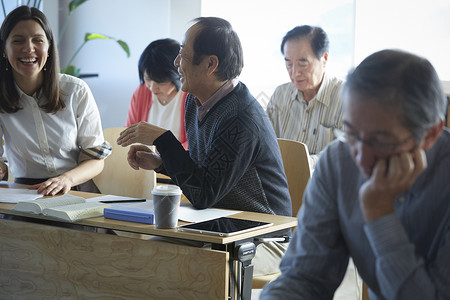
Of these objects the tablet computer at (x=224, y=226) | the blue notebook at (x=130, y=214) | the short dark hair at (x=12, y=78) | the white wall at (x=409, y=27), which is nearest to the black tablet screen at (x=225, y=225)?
the tablet computer at (x=224, y=226)

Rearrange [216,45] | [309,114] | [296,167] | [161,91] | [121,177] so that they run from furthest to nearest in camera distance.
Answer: [161,91]
[309,114]
[121,177]
[296,167]
[216,45]

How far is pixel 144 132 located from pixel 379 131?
1.13 metres

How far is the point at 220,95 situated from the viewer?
198 centimetres

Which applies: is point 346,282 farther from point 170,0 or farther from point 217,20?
point 170,0

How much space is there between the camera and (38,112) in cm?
244

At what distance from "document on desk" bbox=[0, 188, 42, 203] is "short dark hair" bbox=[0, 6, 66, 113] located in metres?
0.42

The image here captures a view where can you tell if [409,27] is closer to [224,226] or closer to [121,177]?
[121,177]

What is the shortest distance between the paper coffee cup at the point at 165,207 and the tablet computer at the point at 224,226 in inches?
1.3

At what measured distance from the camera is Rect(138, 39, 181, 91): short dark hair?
3.47 meters

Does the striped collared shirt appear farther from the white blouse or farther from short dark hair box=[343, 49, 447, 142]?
short dark hair box=[343, 49, 447, 142]

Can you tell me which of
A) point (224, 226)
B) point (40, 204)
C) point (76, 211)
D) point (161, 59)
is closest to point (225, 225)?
point (224, 226)

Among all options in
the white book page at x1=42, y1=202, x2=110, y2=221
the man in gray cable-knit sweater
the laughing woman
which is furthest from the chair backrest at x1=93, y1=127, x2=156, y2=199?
the white book page at x1=42, y1=202, x2=110, y2=221

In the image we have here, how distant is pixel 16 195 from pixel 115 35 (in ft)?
9.79

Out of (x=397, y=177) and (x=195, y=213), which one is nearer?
(x=397, y=177)
